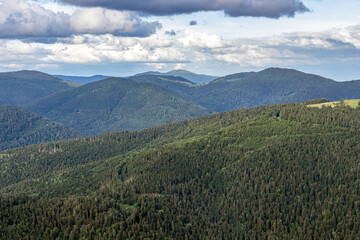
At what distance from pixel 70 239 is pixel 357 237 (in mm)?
153942

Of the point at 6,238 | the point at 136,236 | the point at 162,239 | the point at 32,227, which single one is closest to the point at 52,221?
the point at 32,227

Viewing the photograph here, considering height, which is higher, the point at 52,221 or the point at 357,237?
the point at 52,221

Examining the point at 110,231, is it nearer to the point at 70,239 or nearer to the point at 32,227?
the point at 70,239

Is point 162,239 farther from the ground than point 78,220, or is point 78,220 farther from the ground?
point 78,220

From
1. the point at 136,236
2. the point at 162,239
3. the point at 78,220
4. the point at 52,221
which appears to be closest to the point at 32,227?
the point at 52,221

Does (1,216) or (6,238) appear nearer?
(6,238)

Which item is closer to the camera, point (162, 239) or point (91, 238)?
point (91, 238)

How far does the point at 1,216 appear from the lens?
642 ft

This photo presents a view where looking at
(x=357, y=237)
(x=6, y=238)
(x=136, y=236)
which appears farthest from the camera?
(x=357, y=237)

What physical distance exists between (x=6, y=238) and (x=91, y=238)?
4018 centimetres

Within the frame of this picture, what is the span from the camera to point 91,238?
595ft

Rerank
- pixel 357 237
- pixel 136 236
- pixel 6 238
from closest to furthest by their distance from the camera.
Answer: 1. pixel 6 238
2. pixel 136 236
3. pixel 357 237

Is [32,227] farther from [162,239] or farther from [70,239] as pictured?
[162,239]

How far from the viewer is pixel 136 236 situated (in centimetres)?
18688
